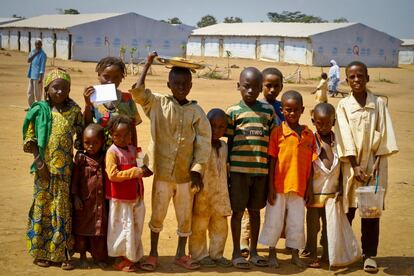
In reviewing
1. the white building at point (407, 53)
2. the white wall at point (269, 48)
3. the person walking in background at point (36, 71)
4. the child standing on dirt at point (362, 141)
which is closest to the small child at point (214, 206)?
the child standing on dirt at point (362, 141)

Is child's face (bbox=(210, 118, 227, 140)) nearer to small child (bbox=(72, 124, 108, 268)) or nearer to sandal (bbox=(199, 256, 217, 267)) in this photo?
small child (bbox=(72, 124, 108, 268))

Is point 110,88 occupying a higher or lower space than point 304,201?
higher

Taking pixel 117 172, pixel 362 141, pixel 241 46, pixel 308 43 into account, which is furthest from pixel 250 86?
pixel 241 46

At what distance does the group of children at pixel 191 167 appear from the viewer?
4.41m

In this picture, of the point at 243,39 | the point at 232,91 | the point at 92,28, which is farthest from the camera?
the point at 243,39

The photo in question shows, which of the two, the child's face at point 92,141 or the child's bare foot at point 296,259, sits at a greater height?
the child's face at point 92,141

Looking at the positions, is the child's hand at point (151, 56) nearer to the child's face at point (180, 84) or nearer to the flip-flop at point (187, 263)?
the child's face at point (180, 84)

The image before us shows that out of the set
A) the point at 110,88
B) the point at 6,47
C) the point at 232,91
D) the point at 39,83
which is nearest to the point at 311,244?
the point at 110,88

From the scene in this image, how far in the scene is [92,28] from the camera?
121 ft

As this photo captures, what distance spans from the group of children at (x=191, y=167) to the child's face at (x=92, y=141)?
10 millimetres

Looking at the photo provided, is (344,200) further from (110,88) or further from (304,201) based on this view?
(110,88)

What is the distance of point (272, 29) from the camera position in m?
45.0

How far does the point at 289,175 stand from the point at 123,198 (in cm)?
146

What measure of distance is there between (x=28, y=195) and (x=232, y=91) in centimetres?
1630
